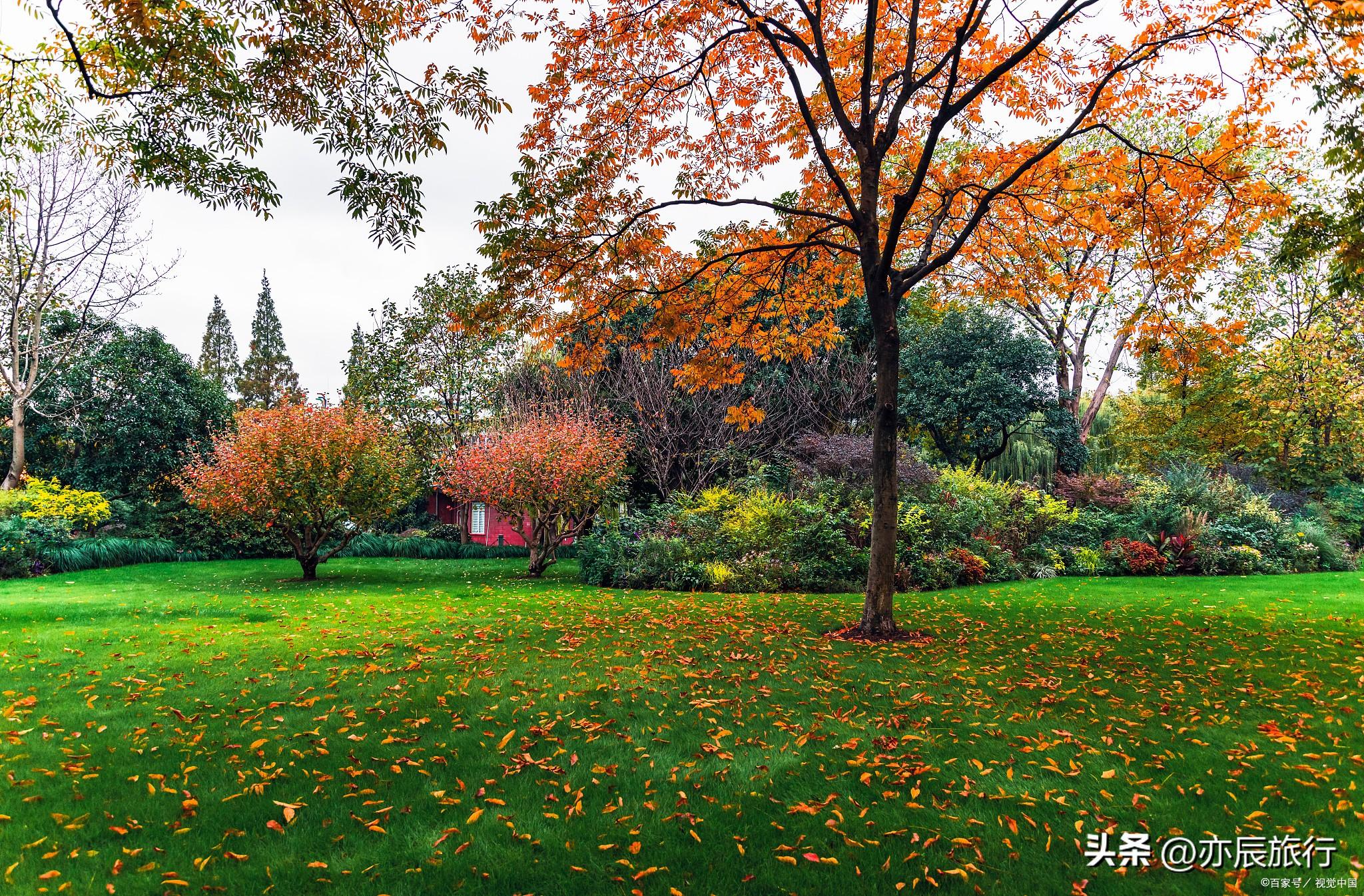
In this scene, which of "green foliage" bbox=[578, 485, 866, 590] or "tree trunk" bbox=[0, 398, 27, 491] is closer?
"green foliage" bbox=[578, 485, 866, 590]

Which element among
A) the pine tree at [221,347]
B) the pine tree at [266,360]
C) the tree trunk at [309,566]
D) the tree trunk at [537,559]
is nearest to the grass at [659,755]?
the tree trunk at [309,566]

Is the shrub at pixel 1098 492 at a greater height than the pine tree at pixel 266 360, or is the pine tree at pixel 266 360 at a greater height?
the pine tree at pixel 266 360

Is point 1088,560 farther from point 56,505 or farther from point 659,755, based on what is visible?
point 56,505

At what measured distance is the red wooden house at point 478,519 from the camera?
30203 mm

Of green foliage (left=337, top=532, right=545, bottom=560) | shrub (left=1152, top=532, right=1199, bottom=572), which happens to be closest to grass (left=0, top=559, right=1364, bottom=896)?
shrub (left=1152, top=532, right=1199, bottom=572)

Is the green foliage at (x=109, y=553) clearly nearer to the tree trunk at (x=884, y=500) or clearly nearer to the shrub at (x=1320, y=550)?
the tree trunk at (x=884, y=500)

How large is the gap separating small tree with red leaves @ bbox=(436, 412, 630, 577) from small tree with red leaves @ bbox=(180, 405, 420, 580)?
1750 mm

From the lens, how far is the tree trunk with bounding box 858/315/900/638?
7.63m

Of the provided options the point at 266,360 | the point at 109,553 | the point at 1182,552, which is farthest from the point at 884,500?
the point at 266,360

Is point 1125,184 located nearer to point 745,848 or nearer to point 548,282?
point 548,282

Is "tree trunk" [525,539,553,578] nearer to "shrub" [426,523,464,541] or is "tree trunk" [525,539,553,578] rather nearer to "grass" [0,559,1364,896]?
"grass" [0,559,1364,896]

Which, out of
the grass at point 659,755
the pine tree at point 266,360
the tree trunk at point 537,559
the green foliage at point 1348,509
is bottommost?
the grass at point 659,755

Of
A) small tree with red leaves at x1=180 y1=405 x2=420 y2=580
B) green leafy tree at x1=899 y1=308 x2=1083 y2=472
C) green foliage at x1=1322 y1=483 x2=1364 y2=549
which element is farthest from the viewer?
green leafy tree at x1=899 y1=308 x2=1083 y2=472

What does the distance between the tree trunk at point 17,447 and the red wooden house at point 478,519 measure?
13111 millimetres
